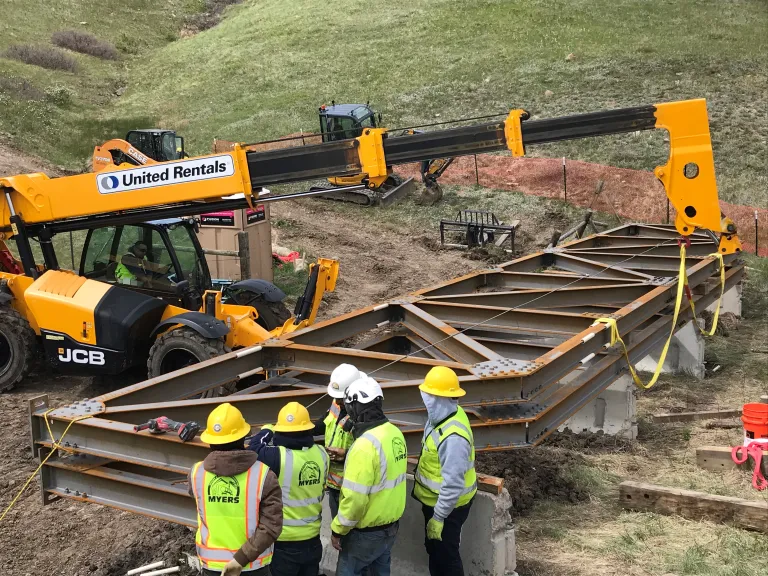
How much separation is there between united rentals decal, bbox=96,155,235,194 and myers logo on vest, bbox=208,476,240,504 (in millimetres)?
5558

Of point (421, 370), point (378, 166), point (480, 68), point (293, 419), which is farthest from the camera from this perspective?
point (480, 68)

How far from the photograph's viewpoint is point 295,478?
5.43 meters

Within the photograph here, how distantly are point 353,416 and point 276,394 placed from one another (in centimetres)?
Result: 210

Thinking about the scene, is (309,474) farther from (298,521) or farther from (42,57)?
(42,57)

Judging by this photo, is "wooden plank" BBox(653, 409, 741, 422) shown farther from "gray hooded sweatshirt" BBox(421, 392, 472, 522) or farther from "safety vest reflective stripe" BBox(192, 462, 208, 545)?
"safety vest reflective stripe" BBox(192, 462, 208, 545)

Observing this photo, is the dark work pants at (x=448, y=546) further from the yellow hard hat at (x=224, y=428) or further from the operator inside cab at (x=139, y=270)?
the operator inside cab at (x=139, y=270)

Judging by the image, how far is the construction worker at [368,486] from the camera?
5457 mm

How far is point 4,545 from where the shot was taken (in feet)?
24.8

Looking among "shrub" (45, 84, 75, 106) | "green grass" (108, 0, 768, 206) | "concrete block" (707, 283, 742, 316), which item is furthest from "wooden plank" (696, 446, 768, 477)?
"shrub" (45, 84, 75, 106)

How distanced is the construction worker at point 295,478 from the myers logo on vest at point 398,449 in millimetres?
444

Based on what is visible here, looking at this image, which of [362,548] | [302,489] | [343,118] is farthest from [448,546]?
[343,118]

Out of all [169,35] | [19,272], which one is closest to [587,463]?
[19,272]

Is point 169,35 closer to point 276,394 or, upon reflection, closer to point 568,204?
point 568,204

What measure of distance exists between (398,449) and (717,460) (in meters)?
4.60
